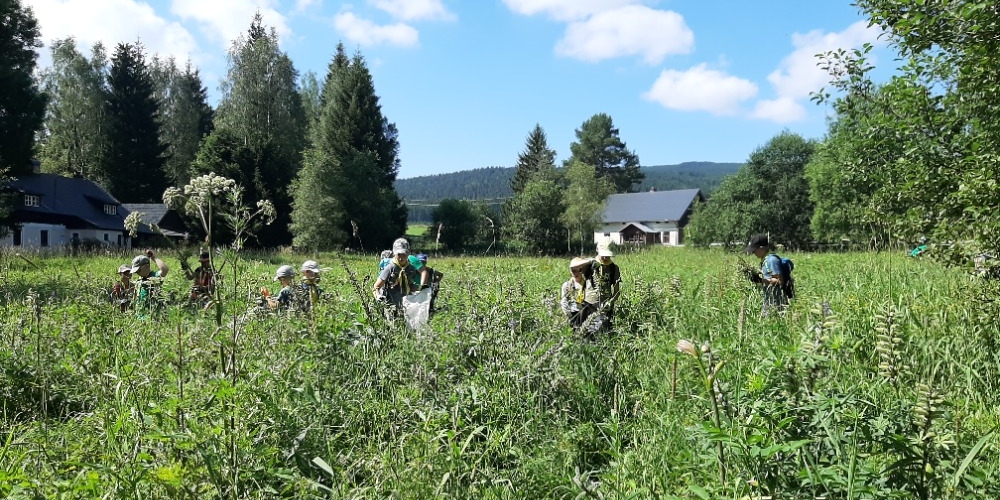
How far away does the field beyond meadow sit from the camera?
7.52 ft

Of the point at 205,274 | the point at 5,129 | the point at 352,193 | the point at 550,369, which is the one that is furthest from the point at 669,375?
the point at 352,193

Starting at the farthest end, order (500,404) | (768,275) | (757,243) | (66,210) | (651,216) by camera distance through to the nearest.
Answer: (651,216)
(66,210)
(757,243)
(768,275)
(500,404)

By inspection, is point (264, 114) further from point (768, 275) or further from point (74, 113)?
point (768, 275)

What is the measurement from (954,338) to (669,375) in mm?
2209

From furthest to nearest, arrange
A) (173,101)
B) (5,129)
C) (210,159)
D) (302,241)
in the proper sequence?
(173,101), (210,159), (302,241), (5,129)

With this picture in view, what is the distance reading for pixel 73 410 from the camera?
4.20 metres

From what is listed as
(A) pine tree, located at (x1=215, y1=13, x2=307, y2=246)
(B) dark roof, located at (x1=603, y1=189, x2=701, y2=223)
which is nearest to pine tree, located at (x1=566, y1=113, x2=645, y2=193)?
(B) dark roof, located at (x1=603, y1=189, x2=701, y2=223)

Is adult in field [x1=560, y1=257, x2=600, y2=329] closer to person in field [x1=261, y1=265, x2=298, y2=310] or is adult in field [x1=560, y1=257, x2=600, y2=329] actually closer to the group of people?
the group of people

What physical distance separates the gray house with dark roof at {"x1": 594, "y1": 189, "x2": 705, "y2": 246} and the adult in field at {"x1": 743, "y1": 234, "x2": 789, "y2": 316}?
76259mm

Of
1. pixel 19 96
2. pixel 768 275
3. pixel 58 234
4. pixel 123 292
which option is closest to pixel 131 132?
pixel 58 234

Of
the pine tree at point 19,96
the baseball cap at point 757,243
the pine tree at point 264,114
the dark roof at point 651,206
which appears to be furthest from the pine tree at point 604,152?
the baseball cap at point 757,243

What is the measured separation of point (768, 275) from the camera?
6445 mm

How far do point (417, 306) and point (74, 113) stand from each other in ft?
178

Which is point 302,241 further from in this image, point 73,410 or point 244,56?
point 73,410
